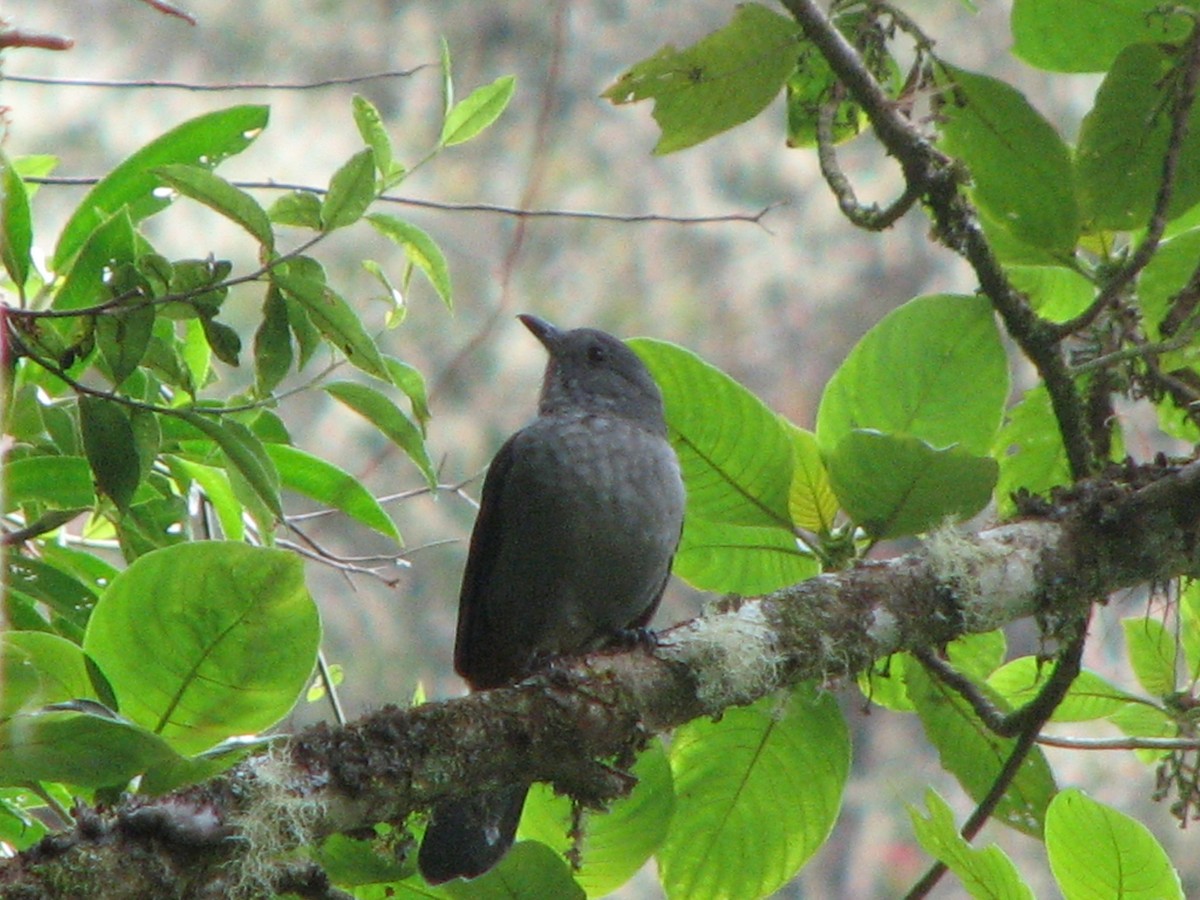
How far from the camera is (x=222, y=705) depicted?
1.88 meters

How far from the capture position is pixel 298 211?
7.68 ft

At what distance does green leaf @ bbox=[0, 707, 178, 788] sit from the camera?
156 centimetres

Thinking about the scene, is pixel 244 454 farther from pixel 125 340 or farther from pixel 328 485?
pixel 328 485

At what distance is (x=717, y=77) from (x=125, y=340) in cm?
141

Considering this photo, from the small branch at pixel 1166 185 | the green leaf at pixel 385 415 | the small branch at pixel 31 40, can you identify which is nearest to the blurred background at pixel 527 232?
the green leaf at pixel 385 415

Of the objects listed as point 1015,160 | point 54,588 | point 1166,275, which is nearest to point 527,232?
point 1015,160

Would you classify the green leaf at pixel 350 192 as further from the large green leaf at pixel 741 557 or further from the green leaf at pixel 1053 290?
the green leaf at pixel 1053 290

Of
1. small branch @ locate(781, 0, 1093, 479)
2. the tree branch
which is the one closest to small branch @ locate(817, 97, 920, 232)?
small branch @ locate(781, 0, 1093, 479)

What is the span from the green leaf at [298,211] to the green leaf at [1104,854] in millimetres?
1553

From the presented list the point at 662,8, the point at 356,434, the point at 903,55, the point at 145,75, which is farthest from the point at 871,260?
the point at 145,75

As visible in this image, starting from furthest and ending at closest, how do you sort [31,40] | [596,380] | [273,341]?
[596,380] → [273,341] → [31,40]

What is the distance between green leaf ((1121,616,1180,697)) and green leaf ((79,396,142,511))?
6.49ft

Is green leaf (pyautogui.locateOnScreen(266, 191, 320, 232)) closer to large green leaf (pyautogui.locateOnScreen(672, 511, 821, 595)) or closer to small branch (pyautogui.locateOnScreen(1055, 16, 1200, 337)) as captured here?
large green leaf (pyautogui.locateOnScreen(672, 511, 821, 595))

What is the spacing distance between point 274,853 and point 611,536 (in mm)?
1799
